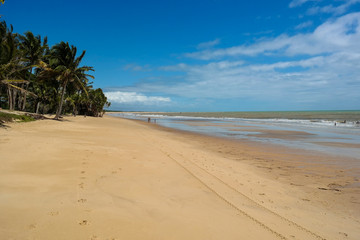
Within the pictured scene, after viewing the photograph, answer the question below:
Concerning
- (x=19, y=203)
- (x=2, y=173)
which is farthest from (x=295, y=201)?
(x=2, y=173)

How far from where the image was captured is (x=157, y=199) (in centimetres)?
480

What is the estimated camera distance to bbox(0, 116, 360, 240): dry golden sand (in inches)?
133

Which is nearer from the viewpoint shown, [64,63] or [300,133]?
[300,133]

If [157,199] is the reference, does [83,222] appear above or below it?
above

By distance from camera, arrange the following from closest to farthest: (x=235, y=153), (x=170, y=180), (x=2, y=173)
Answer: (x=2, y=173) < (x=170, y=180) < (x=235, y=153)

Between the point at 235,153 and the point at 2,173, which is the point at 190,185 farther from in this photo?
the point at 235,153

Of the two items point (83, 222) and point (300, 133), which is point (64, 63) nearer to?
point (83, 222)

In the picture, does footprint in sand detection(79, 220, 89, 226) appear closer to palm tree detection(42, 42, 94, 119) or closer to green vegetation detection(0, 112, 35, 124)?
green vegetation detection(0, 112, 35, 124)

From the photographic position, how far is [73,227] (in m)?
3.16

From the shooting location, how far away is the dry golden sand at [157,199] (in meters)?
3.38

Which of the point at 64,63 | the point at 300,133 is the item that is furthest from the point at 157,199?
the point at 64,63

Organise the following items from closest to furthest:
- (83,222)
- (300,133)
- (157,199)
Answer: (83,222)
(157,199)
(300,133)

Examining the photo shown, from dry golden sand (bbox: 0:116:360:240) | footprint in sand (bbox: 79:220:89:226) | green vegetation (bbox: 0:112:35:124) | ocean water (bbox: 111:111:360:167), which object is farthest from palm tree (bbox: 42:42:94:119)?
footprint in sand (bbox: 79:220:89:226)

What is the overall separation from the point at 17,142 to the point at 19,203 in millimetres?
6437
